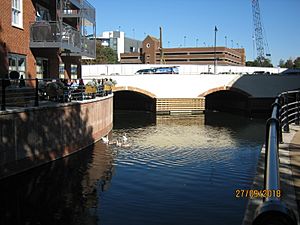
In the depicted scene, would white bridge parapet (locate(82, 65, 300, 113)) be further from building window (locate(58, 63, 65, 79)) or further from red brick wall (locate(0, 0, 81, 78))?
red brick wall (locate(0, 0, 81, 78))

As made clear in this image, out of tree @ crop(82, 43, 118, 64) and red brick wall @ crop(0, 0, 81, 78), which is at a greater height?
tree @ crop(82, 43, 118, 64)

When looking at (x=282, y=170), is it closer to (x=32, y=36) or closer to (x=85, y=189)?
(x=85, y=189)

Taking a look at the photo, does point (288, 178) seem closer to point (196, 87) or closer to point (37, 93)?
point (37, 93)

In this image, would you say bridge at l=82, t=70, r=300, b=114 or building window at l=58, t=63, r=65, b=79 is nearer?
building window at l=58, t=63, r=65, b=79

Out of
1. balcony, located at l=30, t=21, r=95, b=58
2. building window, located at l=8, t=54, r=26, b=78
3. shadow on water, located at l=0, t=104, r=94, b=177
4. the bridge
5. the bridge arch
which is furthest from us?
the bridge arch

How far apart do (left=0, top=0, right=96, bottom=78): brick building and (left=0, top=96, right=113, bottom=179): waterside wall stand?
12.6ft

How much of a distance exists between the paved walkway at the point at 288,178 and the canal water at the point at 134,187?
1.60 meters

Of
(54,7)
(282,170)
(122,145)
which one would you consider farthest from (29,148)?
(54,7)

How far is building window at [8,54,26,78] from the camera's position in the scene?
61.2 ft

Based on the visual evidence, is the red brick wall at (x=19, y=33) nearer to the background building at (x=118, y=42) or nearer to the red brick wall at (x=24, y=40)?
the red brick wall at (x=24, y=40)

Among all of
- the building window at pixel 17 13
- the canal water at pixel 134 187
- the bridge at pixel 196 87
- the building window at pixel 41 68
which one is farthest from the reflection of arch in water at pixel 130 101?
the canal water at pixel 134 187

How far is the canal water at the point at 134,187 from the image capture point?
858 cm

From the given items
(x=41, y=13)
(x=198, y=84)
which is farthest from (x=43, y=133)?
(x=198, y=84)
